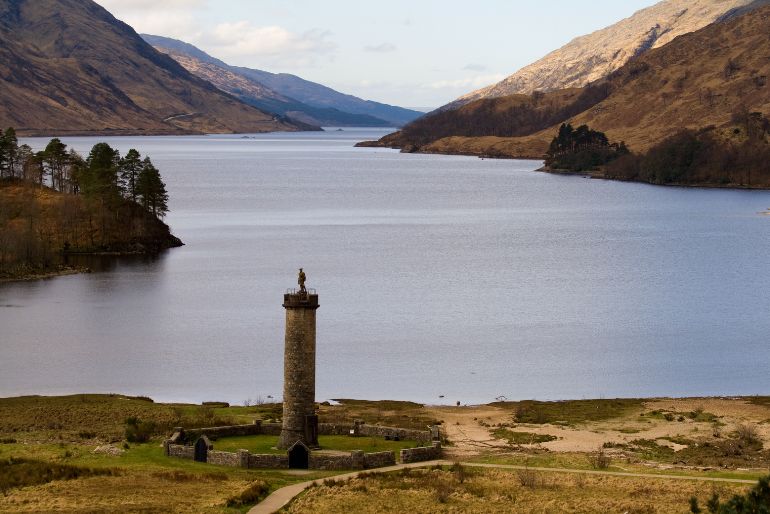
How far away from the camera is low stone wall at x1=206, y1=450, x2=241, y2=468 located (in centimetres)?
5606

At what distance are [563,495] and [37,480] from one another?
815 inches

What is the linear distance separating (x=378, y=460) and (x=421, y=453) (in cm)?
221

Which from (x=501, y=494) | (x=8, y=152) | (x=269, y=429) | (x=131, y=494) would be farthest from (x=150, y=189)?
(x=501, y=494)

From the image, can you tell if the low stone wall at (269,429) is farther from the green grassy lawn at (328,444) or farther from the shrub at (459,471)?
the shrub at (459,471)

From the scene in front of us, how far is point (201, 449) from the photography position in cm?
5728

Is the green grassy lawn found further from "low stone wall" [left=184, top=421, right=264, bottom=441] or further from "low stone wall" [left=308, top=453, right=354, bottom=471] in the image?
"low stone wall" [left=308, top=453, right=354, bottom=471]

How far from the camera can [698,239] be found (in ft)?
593

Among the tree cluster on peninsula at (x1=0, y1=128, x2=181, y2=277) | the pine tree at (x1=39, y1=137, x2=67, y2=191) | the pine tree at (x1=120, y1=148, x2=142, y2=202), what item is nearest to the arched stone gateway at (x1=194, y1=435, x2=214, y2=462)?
the tree cluster on peninsula at (x1=0, y1=128, x2=181, y2=277)

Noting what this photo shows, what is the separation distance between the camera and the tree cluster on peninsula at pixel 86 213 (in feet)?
470

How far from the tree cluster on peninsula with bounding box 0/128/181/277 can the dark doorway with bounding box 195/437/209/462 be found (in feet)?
282

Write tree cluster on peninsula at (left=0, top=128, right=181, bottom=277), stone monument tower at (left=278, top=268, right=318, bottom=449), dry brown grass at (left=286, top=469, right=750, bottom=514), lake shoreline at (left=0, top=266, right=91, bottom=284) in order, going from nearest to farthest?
dry brown grass at (left=286, top=469, right=750, bottom=514) < stone monument tower at (left=278, top=268, right=318, bottom=449) < lake shoreline at (left=0, top=266, right=91, bottom=284) < tree cluster on peninsula at (left=0, top=128, right=181, bottom=277)

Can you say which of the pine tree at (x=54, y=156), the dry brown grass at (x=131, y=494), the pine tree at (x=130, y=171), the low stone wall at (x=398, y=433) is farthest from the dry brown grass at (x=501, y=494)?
the pine tree at (x=54, y=156)

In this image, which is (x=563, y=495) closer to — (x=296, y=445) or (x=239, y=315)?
(x=296, y=445)

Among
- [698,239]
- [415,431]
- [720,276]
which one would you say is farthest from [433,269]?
[415,431]
